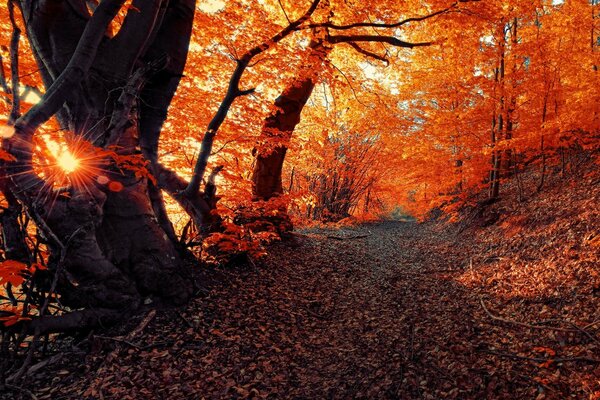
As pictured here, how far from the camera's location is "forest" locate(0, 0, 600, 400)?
11.3ft

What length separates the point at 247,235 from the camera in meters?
6.73

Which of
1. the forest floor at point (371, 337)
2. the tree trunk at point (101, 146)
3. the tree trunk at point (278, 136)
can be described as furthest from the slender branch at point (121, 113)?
the tree trunk at point (278, 136)

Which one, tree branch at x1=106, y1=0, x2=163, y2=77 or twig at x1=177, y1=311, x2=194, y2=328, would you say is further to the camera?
twig at x1=177, y1=311, x2=194, y2=328

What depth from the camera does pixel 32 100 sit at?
19.1 feet

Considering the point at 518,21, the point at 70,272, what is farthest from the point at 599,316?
the point at 518,21

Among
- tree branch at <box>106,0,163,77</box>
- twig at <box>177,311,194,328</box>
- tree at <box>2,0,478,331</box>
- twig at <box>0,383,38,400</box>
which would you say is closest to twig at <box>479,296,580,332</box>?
twig at <box>177,311,194,328</box>

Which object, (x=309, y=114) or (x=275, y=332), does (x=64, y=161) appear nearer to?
(x=275, y=332)

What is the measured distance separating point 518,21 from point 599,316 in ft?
37.1

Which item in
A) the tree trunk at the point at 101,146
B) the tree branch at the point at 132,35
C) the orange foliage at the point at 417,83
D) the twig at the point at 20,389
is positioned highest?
the orange foliage at the point at 417,83

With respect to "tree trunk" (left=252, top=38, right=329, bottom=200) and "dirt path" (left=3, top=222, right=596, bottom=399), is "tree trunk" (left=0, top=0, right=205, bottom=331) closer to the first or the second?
"dirt path" (left=3, top=222, right=596, bottom=399)

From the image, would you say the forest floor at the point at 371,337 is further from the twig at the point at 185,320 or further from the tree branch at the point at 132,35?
the tree branch at the point at 132,35

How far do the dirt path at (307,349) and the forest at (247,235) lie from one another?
3 centimetres

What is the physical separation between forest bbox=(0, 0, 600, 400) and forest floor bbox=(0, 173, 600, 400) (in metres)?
0.03

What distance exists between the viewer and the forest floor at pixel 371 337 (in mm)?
3383
